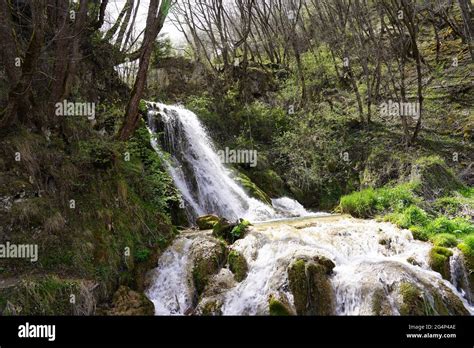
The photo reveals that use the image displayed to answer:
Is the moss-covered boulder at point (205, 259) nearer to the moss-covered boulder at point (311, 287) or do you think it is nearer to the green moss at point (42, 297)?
the moss-covered boulder at point (311, 287)

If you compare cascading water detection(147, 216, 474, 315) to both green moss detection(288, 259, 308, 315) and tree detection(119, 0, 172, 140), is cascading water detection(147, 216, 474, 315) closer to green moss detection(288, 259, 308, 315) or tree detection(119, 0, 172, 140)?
green moss detection(288, 259, 308, 315)

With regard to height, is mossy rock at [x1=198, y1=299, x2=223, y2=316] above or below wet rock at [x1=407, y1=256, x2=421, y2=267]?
below

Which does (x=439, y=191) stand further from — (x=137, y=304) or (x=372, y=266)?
(x=137, y=304)

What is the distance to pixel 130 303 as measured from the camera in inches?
270

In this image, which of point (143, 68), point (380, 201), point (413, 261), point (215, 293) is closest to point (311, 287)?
point (215, 293)

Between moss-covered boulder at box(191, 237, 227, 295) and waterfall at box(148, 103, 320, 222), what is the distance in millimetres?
3148

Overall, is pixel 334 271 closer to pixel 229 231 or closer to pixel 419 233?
pixel 419 233

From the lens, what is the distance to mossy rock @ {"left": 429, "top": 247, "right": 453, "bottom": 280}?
23.1ft

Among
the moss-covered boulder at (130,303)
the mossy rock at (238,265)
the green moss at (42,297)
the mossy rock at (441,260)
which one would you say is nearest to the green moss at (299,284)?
the mossy rock at (238,265)

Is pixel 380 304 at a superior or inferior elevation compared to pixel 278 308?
superior

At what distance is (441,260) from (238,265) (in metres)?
3.90

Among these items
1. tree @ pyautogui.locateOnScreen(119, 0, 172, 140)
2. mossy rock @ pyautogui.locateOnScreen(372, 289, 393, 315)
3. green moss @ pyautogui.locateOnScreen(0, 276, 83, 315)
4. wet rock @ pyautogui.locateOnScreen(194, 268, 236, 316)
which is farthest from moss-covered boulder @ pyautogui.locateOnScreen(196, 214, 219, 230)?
mossy rock @ pyautogui.locateOnScreen(372, 289, 393, 315)
